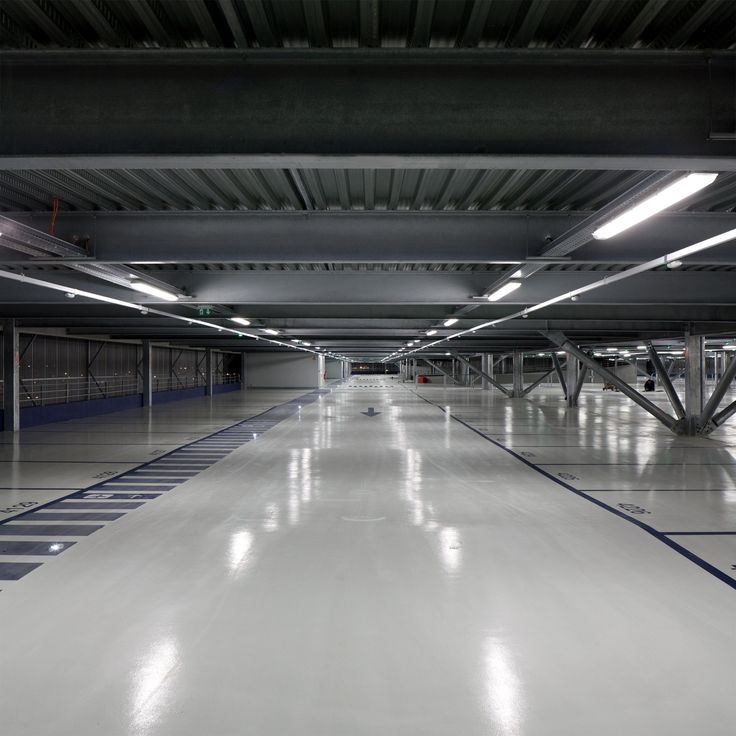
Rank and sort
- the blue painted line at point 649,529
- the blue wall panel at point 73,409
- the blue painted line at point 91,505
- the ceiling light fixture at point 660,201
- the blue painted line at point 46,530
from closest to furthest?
the ceiling light fixture at point 660,201, the blue painted line at point 649,529, the blue painted line at point 46,530, the blue painted line at point 91,505, the blue wall panel at point 73,409

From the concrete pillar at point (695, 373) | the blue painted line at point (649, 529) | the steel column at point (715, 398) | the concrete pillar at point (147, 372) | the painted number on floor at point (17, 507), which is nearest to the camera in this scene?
the blue painted line at point (649, 529)

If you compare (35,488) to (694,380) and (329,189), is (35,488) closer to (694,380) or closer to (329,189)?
(329,189)

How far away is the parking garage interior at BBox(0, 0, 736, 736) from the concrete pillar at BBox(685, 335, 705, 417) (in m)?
8.49

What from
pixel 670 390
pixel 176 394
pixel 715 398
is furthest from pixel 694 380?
pixel 176 394

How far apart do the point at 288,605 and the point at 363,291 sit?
294 inches

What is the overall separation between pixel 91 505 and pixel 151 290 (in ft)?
12.8

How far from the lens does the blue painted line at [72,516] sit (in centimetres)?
872

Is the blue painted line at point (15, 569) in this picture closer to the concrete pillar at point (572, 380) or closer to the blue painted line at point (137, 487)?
the blue painted line at point (137, 487)

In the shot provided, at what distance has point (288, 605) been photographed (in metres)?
5.49

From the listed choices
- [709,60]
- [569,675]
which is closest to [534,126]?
[709,60]

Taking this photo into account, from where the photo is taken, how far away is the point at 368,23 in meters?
3.81

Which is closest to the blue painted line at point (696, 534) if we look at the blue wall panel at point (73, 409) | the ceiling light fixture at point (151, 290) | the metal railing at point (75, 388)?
the ceiling light fixture at point (151, 290)

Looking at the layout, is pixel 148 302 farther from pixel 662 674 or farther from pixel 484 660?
pixel 662 674

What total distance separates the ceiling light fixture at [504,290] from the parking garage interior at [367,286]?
150mm
